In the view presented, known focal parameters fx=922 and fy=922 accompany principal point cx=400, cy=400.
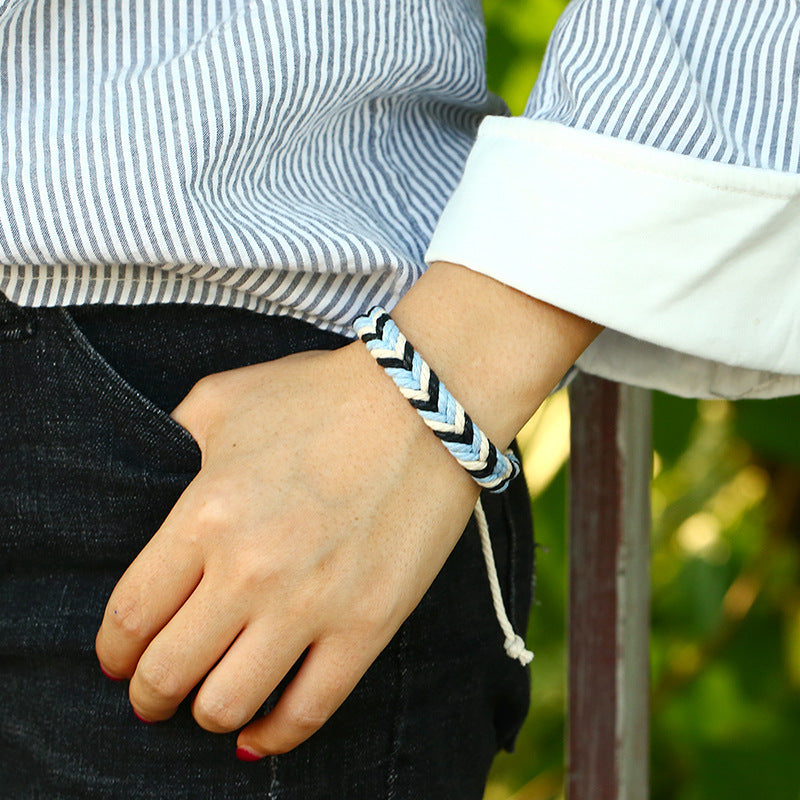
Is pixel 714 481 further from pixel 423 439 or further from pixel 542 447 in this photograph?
pixel 423 439

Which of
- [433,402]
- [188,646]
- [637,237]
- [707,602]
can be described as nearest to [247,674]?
[188,646]

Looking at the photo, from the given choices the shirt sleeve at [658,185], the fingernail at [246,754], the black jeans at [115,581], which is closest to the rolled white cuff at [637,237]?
the shirt sleeve at [658,185]

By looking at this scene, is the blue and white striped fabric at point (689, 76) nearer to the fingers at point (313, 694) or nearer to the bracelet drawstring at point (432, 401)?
the bracelet drawstring at point (432, 401)

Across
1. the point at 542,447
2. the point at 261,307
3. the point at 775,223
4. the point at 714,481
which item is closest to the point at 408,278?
the point at 261,307

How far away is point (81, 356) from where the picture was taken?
0.44 metres

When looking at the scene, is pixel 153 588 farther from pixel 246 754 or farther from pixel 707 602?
pixel 707 602

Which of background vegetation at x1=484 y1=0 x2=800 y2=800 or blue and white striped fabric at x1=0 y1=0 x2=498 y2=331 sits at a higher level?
blue and white striped fabric at x1=0 y1=0 x2=498 y2=331

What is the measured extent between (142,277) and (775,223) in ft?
0.99

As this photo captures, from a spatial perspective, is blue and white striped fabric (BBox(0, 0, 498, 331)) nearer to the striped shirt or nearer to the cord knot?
the striped shirt

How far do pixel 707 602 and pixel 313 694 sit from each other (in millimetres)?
1057

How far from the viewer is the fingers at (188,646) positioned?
0.39m

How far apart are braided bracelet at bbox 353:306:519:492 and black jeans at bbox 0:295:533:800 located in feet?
0.25

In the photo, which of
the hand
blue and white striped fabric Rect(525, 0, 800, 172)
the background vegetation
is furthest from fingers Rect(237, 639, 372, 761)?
the background vegetation

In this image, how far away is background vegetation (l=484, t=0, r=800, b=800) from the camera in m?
1.19
